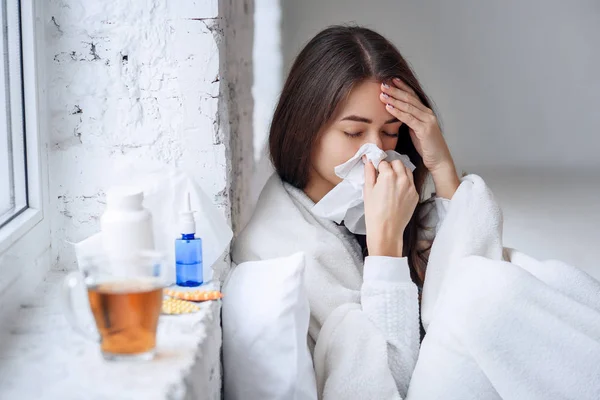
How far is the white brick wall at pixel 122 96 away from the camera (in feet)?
4.15

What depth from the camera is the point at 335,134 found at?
150 cm

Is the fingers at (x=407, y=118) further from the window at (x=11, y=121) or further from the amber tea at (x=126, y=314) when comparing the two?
the amber tea at (x=126, y=314)

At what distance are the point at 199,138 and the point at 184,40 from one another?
0.61ft

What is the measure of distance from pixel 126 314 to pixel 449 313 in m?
0.66

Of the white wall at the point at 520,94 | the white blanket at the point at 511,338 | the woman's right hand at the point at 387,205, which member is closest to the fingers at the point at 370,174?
the woman's right hand at the point at 387,205

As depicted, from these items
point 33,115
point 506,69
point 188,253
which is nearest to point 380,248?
point 188,253

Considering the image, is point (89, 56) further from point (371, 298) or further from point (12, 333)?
point (371, 298)

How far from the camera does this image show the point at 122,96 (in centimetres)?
129

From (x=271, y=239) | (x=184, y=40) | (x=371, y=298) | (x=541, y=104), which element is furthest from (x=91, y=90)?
(x=541, y=104)

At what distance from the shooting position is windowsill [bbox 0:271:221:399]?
28.5 inches

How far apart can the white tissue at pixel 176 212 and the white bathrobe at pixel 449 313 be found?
0.80 feet

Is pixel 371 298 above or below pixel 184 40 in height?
below

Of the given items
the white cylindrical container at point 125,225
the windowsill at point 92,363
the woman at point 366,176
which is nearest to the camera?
the windowsill at point 92,363

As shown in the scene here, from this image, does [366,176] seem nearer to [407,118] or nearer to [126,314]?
[407,118]
